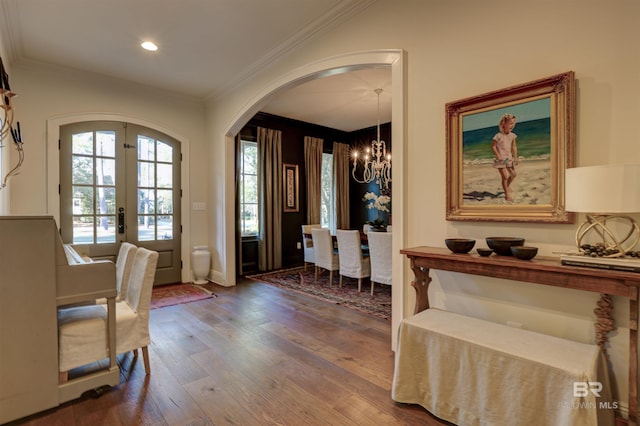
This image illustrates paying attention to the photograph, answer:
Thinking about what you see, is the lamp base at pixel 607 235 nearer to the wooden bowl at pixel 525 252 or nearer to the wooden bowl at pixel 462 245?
the wooden bowl at pixel 525 252

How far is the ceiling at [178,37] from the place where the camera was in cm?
281

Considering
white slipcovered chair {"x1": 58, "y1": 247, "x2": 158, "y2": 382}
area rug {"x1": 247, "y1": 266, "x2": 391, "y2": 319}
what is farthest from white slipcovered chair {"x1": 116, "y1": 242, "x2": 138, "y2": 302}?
area rug {"x1": 247, "y1": 266, "x2": 391, "y2": 319}

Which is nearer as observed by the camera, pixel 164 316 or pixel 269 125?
pixel 164 316

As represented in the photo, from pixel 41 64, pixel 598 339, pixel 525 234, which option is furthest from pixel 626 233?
pixel 41 64

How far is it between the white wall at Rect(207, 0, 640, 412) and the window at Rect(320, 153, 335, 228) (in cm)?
421

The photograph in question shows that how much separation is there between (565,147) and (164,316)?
3927 millimetres

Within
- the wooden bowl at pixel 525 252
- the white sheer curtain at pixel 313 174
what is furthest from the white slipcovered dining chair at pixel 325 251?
the wooden bowl at pixel 525 252

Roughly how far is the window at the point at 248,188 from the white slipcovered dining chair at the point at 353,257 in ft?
7.14

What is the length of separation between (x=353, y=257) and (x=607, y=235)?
2.99 meters

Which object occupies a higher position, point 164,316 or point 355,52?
point 355,52

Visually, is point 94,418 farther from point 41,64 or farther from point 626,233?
point 41,64

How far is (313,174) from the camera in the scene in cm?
668

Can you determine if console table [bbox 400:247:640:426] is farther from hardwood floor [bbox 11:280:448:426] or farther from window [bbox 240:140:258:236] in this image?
window [bbox 240:140:258:236]

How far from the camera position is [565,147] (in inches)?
69.4
